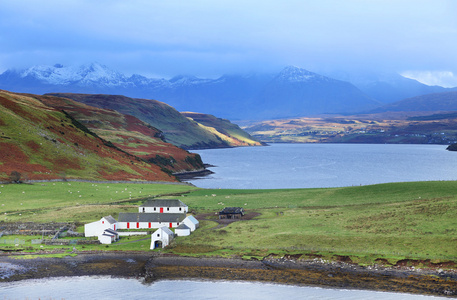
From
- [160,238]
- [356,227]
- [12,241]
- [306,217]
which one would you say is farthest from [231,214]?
[12,241]

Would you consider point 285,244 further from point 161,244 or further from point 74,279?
point 74,279

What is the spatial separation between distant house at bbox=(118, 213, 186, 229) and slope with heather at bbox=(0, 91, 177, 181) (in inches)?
1944

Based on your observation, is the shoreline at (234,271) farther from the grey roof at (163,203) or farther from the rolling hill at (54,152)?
the rolling hill at (54,152)

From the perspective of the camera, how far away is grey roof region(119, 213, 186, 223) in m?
76.2

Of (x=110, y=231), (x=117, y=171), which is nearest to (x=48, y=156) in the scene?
(x=117, y=171)

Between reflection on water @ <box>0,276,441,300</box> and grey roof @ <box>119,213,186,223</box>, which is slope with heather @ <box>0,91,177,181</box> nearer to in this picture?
grey roof @ <box>119,213,186,223</box>

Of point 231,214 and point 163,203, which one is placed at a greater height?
point 163,203

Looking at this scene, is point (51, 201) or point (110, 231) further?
point (51, 201)

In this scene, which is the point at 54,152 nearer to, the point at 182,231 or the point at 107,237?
the point at 107,237

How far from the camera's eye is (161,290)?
52719 millimetres

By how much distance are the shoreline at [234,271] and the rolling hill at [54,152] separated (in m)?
59.2

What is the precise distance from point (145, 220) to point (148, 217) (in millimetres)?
751

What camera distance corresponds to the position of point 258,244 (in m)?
64.6

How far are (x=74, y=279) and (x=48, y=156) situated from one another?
84657mm
